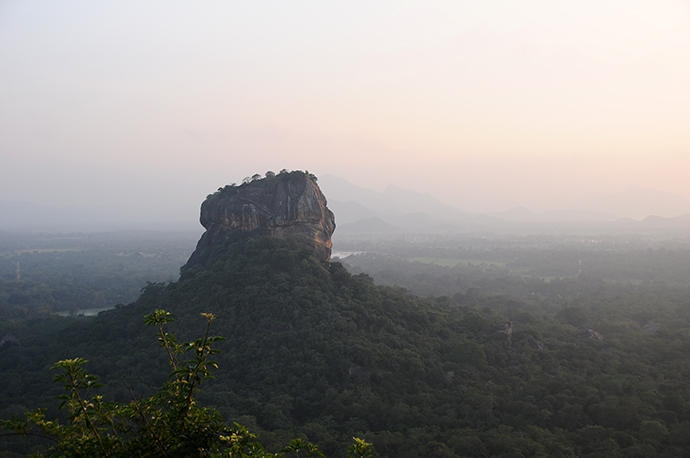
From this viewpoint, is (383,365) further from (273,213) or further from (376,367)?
(273,213)

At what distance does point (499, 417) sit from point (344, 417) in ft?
25.5

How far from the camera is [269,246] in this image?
34000 millimetres

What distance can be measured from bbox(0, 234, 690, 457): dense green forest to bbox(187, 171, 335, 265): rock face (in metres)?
3.17

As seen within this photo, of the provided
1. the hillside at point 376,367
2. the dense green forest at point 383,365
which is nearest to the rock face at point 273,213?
the hillside at point 376,367

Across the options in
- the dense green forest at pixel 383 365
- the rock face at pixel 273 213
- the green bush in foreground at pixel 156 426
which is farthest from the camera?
the rock face at pixel 273 213

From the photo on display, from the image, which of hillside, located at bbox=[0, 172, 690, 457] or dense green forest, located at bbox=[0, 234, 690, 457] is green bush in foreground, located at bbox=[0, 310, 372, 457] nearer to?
dense green forest, located at bbox=[0, 234, 690, 457]

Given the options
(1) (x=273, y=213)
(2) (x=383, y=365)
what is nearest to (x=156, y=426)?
(2) (x=383, y=365)

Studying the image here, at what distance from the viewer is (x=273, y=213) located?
37.1 meters

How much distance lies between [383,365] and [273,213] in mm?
19080

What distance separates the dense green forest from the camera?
17625mm

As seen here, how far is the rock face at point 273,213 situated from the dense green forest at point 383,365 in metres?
3.17

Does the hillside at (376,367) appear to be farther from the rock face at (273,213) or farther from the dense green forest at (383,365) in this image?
the rock face at (273,213)

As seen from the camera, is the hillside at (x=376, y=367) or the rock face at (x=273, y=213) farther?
the rock face at (x=273, y=213)

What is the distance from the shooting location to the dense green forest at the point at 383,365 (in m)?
17.6
